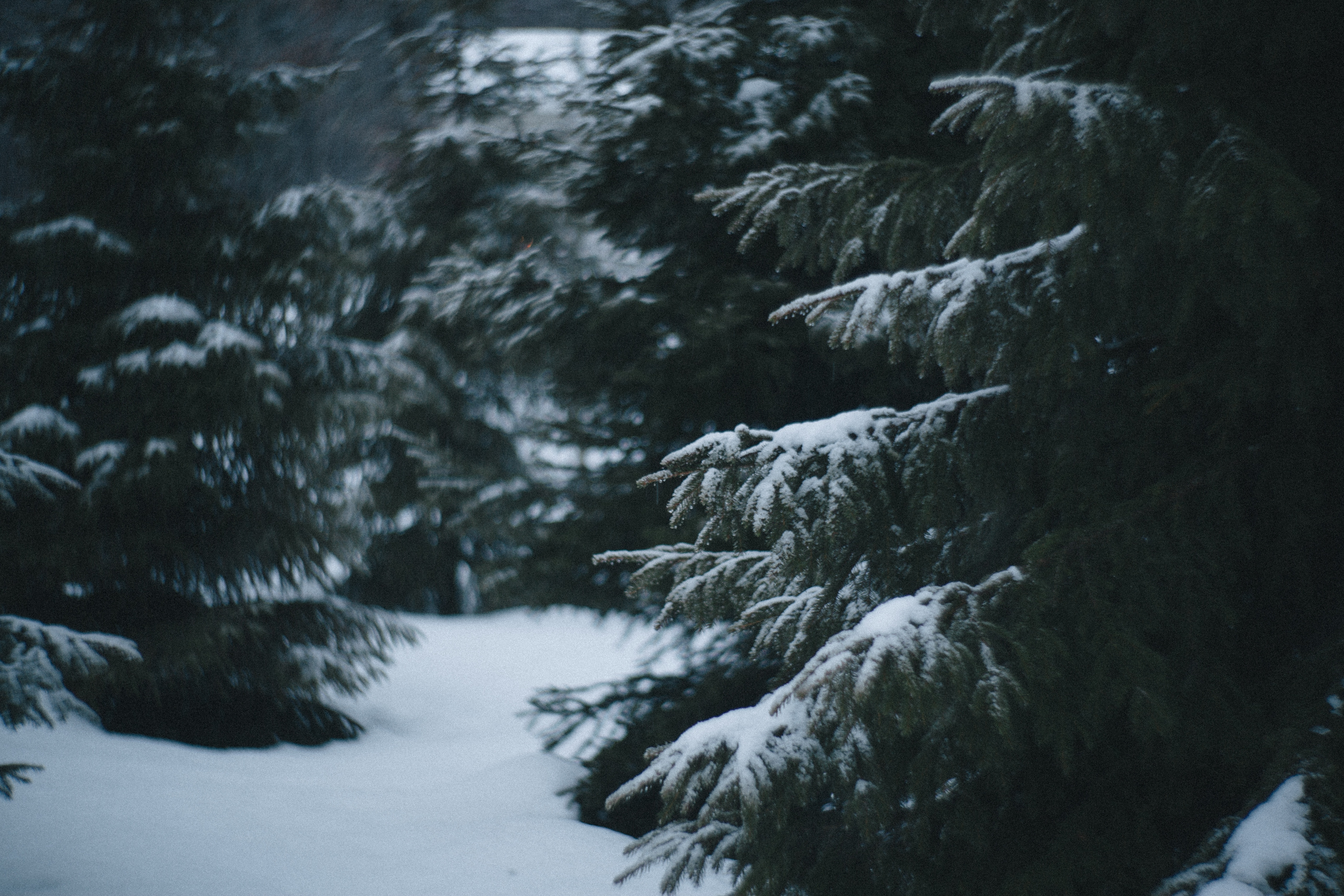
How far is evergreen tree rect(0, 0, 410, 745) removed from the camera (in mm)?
5086

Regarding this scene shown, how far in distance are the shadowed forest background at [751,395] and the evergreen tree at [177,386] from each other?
0.10ft

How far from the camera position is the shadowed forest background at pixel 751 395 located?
1932 mm

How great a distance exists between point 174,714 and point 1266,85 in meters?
6.46

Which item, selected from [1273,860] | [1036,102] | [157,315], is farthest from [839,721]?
[157,315]

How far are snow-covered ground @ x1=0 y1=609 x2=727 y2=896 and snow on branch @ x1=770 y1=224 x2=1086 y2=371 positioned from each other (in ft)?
7.59

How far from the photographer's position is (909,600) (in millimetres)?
1886

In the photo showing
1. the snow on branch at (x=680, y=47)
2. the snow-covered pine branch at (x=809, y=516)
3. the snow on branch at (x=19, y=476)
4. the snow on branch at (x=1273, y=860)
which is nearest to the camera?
the snow on branch at (x=1273, y=860)

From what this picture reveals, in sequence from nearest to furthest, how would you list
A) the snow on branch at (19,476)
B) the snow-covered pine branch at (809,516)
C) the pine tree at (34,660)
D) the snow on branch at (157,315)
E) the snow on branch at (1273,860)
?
1. the snow on branch at (1273,860)
2. the snow-covered pine branch at (809,516)
3. the pine tree at (34,660)
4. the snow on branch at (19,476)
5. the snow on branch at (157,315)

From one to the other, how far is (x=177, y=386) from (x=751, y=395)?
3.65 meters

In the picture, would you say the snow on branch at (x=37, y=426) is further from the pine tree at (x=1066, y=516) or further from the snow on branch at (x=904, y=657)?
the snow on branch at (x=904, y=657)

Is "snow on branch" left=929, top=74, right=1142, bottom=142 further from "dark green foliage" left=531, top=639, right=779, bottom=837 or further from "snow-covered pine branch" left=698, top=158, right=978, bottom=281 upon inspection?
"dark green foliage" left=531, top=639, right=779, bottom=837

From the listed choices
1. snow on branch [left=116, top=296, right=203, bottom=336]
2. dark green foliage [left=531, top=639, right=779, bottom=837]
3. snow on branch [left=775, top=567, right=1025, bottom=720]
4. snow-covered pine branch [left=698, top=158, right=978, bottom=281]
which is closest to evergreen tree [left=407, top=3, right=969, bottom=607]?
dark green foliage [left=531, top=639, right=779, bottom=837]

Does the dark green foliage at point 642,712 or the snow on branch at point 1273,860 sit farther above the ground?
the snow on branch at point 1273,860

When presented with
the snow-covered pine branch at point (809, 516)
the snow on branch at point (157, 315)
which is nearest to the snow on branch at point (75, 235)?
the snow on branch at point (157, 315)
